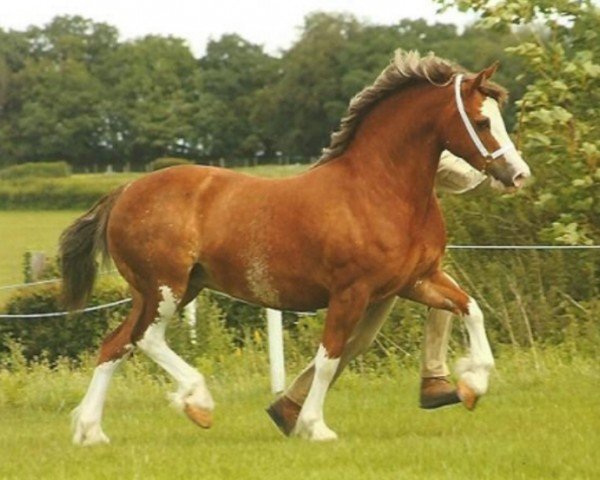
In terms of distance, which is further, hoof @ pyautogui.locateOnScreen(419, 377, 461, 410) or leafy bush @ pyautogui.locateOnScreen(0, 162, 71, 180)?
leafy bush @ pyautogui.locateOnScreen(0, 162, 71, 180)

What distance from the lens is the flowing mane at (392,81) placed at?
8.43m

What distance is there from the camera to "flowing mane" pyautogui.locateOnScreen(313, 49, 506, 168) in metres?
8.43

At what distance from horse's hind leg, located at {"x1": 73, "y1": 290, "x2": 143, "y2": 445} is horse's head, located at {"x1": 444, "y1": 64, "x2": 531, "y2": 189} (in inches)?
85.0

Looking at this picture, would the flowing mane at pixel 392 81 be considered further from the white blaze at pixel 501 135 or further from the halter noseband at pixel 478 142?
the white blaze at pixel 501 135

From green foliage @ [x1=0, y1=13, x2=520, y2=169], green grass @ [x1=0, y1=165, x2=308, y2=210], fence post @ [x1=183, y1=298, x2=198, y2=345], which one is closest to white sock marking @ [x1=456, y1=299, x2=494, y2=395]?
fence post @ [x1=183, y1=298, x2=198, y2=345]

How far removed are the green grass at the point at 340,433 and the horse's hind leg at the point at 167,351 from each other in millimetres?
295

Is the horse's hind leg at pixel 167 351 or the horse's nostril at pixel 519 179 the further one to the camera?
the horse's hind leg at pixel 167 351

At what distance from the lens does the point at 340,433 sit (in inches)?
346

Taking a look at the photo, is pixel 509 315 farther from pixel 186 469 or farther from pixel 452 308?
pixel 186 469

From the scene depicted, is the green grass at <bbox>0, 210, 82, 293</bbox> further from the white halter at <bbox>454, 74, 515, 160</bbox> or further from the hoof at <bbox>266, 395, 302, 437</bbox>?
the white halter at <bbox>454, 74, 515, 160</bbox>

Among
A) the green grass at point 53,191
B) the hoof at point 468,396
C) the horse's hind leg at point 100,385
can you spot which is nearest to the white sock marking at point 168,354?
the horse's hind leg at point 100,385

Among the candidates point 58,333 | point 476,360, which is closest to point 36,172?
point 58,333

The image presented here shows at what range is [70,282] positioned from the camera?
935 centimetres

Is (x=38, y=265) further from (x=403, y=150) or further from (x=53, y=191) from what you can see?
(x=53, y=191)
